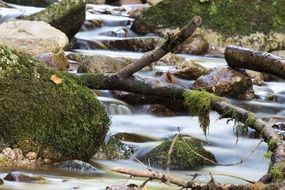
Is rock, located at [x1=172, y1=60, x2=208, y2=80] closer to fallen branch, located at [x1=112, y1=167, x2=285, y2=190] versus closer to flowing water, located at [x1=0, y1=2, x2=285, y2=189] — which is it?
flowing water, located at [x1=0, y1=2, x2=285, y2=189]

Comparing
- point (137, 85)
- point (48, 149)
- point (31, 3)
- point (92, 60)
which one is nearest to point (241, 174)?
point (137, 85)

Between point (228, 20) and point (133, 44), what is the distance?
315 centimetres

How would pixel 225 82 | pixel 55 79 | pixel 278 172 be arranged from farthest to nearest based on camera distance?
pixel 225 82 → pixel 55 79 → pixel 278 172

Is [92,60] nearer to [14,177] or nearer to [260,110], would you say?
[260,110]

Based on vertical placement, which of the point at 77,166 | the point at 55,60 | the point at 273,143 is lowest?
the point at 55,60

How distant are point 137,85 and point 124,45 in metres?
A: 7.82

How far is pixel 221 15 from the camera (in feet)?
51.1

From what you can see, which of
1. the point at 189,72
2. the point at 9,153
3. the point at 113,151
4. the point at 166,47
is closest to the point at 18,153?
the point at 9,153

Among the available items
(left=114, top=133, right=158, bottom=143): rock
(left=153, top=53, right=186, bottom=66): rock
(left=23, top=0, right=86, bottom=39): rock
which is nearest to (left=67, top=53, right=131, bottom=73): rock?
(left=153, top=53, right=186, bottom=66): rock

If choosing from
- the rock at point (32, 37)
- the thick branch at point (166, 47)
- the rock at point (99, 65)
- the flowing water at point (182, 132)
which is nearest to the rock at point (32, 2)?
the rock at point (32, 37)

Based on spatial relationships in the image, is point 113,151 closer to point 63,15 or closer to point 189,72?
point 189,72

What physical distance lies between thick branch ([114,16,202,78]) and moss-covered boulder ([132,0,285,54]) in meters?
9.05

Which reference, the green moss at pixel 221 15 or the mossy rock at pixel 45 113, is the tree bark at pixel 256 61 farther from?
the green moss at pixel 221 15

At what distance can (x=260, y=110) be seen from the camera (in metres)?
8.73
